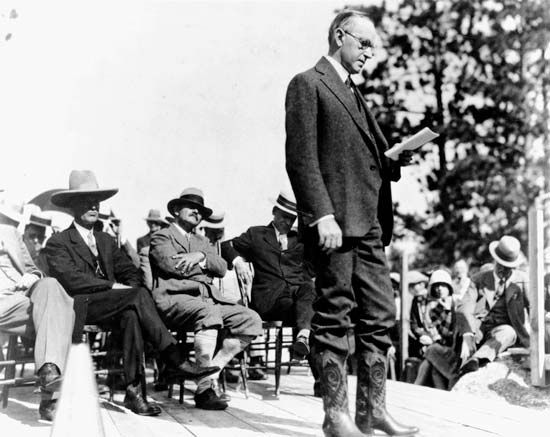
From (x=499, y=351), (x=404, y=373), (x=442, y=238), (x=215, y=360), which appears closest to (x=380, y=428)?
(x=215, y=360)

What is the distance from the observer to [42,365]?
431 centimetres

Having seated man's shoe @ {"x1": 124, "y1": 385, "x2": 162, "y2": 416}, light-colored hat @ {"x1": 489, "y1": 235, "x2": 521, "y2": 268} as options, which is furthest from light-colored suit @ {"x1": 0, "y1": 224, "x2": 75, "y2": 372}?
light-colored hat @ {"x1": 489, "y1": 235, "x2": 521, "y2": 268}

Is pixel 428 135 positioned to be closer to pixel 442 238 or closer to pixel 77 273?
pixel 77 273

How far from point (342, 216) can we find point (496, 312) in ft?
14.8

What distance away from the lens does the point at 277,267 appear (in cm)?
629

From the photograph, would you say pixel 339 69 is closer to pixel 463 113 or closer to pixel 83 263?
pixel 83 263

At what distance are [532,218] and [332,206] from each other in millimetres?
3084

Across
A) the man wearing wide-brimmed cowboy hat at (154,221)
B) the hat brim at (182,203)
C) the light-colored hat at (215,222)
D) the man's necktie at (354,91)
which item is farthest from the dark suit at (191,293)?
the man wearing wide-brimmed cowboy hat at (154,221)

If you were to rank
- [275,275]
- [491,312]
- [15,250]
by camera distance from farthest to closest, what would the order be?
[491,312]
[275,275]
[15,250]

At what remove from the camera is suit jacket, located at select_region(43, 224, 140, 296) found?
5.05m

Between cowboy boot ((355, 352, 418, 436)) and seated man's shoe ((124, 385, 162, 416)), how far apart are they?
153 cm

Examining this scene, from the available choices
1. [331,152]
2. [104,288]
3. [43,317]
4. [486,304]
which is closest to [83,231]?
[104,288]

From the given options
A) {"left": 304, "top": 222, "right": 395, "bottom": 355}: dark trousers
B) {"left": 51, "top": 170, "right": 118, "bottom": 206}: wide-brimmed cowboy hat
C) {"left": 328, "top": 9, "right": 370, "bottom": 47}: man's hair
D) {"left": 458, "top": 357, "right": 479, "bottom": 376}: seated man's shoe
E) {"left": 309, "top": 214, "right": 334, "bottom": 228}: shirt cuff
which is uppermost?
{"left": 328, "top": 9, "right": 370, "bottom": 47}: man's hair

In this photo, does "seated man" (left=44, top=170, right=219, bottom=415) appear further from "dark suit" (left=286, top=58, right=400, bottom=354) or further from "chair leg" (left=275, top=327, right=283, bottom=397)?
"dark suit" (left=286, top=58, right=400, bottom=354)
